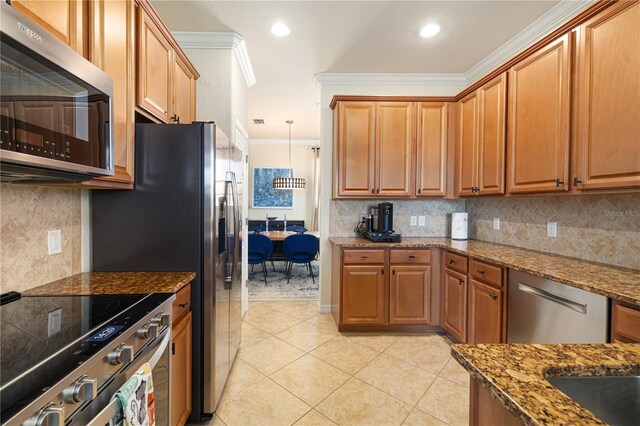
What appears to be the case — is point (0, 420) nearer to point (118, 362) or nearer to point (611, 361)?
point (118, 362)

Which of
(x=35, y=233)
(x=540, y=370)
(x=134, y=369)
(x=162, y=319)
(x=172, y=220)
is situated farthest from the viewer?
(x=172, y=220)

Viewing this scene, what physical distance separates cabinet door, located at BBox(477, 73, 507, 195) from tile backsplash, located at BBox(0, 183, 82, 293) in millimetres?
3028

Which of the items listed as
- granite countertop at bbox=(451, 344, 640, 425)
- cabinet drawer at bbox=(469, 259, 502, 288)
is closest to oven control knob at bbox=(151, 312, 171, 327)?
granite countertop at bbox=(451, 344, 640, 425)

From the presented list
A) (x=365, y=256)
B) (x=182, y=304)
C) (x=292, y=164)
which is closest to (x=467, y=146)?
(x=365, y=256)

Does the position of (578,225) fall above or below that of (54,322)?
above

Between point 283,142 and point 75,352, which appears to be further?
point 283,142

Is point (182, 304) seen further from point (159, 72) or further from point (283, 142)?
point (283, 142)

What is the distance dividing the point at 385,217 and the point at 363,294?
86cm

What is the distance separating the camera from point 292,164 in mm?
7535

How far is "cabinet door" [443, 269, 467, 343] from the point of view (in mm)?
2601

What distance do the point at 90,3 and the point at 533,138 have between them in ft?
8.91

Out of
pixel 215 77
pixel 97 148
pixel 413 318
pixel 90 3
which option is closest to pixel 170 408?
pixel 97 148

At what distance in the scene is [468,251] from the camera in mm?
2545

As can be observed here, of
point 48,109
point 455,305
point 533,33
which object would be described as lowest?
point 455,305
